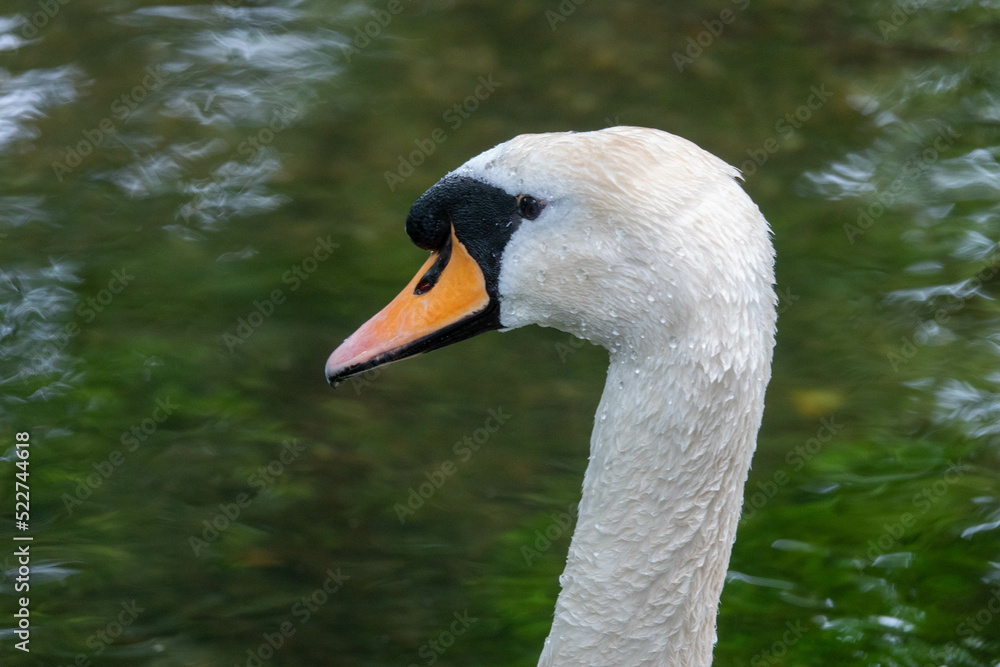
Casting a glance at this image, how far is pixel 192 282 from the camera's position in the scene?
6.36 m

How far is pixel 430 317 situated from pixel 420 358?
2968mm

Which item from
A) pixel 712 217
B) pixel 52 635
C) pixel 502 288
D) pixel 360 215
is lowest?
pixel 52 635

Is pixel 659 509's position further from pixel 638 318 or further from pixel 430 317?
pixel 430 317

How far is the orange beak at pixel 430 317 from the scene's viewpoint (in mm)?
3143

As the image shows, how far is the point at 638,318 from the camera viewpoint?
2754 mm

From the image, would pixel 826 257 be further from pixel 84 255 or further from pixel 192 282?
pixel 84 255

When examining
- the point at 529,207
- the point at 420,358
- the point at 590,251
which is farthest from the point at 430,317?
the point at 420,358

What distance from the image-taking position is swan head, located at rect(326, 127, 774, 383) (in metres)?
2.62

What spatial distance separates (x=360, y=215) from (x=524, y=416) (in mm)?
1723

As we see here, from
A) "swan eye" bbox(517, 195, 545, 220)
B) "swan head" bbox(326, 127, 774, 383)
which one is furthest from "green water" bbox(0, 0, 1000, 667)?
"swan eye" bbox(517, 195, 545, 220)

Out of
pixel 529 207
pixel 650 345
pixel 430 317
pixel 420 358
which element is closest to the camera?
pixel 650 345

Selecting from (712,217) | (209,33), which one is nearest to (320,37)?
(209,33)

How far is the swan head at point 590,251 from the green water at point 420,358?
1.90 m

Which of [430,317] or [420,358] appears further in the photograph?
[420,358]
